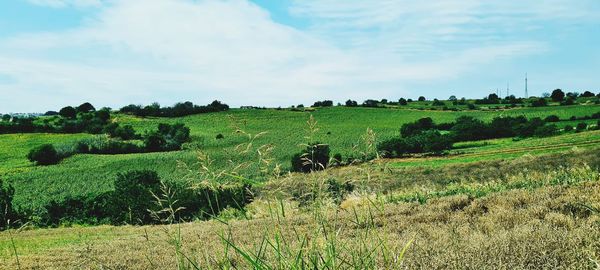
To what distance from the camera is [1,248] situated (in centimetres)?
1689

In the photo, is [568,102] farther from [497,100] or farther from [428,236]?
[428,236]

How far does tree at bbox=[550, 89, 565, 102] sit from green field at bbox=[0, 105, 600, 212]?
18.4m

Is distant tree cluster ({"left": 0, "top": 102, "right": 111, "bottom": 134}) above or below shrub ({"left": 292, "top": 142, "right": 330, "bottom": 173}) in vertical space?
below

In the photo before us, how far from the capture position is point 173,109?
5187 inches

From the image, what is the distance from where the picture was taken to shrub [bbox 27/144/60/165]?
89.9 metres

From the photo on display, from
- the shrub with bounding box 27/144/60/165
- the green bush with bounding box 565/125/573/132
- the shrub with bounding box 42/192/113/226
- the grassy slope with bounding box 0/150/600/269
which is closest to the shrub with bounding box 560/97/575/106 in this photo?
the green bush with bounding box 565/125/573/132

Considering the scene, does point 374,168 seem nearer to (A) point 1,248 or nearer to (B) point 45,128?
(A) point 1,248

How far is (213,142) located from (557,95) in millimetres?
82696

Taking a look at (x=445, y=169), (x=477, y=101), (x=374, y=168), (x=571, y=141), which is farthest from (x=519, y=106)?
(x=374, y=168)

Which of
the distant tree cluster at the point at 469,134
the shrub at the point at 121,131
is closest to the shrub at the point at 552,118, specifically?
the distant tree cluster at the point at 469,134

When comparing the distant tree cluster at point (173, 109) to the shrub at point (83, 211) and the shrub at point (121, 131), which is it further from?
the shrub at point (83, 211)

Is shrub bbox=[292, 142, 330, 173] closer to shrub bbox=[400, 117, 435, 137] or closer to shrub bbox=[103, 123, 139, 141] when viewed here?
shrub bbox=[400, 117, 435, 137]

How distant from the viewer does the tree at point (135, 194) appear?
A: 127 feet

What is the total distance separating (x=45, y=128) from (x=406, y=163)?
292 ft
